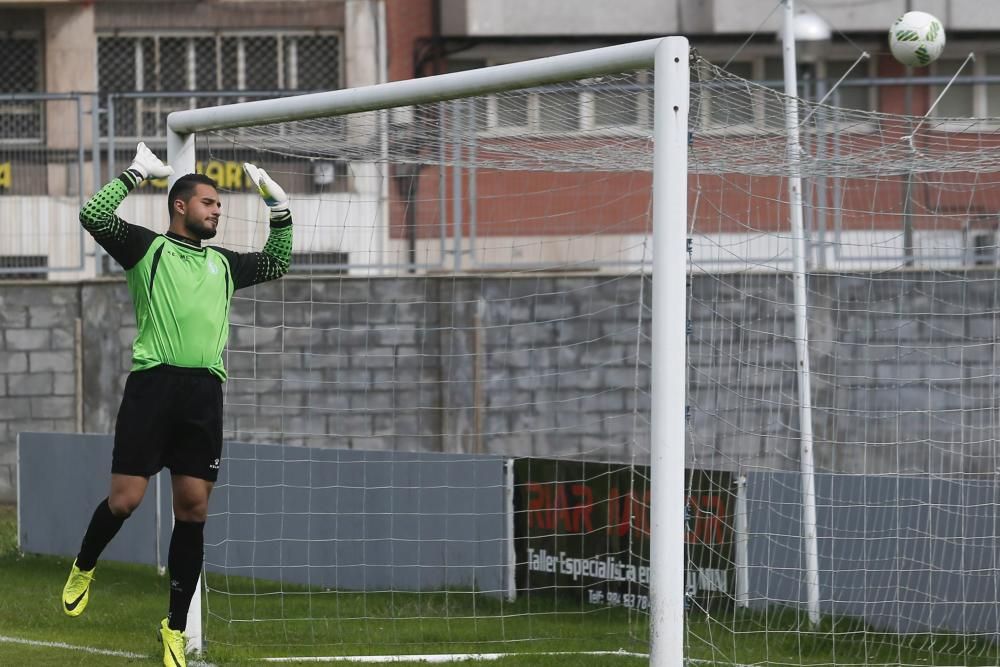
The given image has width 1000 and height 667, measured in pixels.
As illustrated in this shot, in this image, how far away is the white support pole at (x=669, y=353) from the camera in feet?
18.2

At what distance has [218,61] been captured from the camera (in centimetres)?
1780

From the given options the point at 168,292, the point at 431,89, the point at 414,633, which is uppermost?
the point at 431,89

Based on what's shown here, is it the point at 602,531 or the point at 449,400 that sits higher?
the point at 449,400

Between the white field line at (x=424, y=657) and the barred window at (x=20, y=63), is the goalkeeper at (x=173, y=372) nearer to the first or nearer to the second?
the white field line at (x=424, y=657)

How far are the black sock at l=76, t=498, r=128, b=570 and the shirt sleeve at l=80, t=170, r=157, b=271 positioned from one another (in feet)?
3.26

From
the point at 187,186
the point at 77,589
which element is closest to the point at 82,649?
the point at 77,589

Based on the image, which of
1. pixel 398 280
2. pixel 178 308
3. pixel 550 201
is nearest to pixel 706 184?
pixel 550 201

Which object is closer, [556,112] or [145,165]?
[145,165]

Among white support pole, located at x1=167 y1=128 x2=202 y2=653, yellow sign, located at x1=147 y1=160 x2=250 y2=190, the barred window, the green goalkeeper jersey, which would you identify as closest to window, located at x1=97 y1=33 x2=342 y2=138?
the barred window

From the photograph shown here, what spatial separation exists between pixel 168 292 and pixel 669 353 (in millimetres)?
1978

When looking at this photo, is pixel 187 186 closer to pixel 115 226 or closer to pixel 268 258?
pixel 115 226

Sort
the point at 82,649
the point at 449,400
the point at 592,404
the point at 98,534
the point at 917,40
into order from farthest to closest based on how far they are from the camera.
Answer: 1. the point at 449,400
2. the point at 592,404
3. the point at 917,40
4. the point at 82,649
5. the point at 98,534

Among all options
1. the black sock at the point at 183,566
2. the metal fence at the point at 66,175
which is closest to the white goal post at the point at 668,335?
the black sock at the point at 183,566

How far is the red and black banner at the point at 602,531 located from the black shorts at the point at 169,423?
9.05ft
